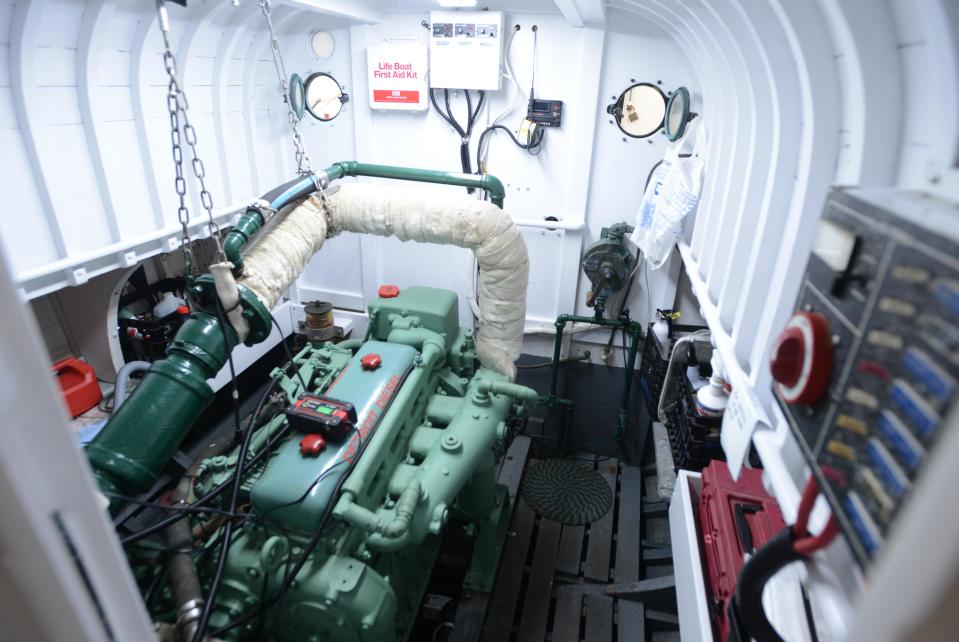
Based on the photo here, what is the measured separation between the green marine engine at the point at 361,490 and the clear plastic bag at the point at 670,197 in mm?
1424

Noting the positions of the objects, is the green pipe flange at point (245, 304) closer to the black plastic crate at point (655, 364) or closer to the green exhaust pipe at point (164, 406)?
the green exhaust pipe at point (164, 406)

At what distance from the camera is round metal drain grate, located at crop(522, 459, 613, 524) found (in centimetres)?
379

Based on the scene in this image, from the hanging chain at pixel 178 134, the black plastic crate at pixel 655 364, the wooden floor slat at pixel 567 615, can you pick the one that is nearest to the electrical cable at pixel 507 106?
the black plastic crate at pixel 655 364

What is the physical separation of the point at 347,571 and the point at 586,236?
3.23m

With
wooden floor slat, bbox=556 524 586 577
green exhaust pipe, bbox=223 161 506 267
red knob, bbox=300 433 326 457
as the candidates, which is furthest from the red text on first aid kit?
wooden floor slat, bbox=556 524 586 577

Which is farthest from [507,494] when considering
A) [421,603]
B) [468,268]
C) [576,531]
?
[468,268]

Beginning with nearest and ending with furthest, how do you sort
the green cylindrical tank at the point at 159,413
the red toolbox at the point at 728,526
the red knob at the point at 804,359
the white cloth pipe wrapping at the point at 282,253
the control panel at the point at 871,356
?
the control panel at the point at 871,356 → the red knob at the point at 804,359 → the green cylindrical tank at the point at 159,413 → the red toolbox at the point at 728,526 → the white cloth pipe wrapping at the point at 282,253

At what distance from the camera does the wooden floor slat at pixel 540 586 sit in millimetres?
2938

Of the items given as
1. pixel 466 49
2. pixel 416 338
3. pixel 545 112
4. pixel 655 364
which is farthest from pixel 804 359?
pixel 466 49

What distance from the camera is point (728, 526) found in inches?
79.0

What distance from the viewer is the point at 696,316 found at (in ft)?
14.2

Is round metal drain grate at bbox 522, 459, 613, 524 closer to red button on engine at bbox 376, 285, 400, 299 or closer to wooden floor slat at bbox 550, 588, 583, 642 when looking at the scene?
wooden floor slat at bbox 550, 588, 583, 642

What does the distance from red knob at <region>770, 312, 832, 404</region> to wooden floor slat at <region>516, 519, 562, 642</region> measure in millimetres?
2565

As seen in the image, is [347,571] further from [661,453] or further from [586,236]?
[586,236]
